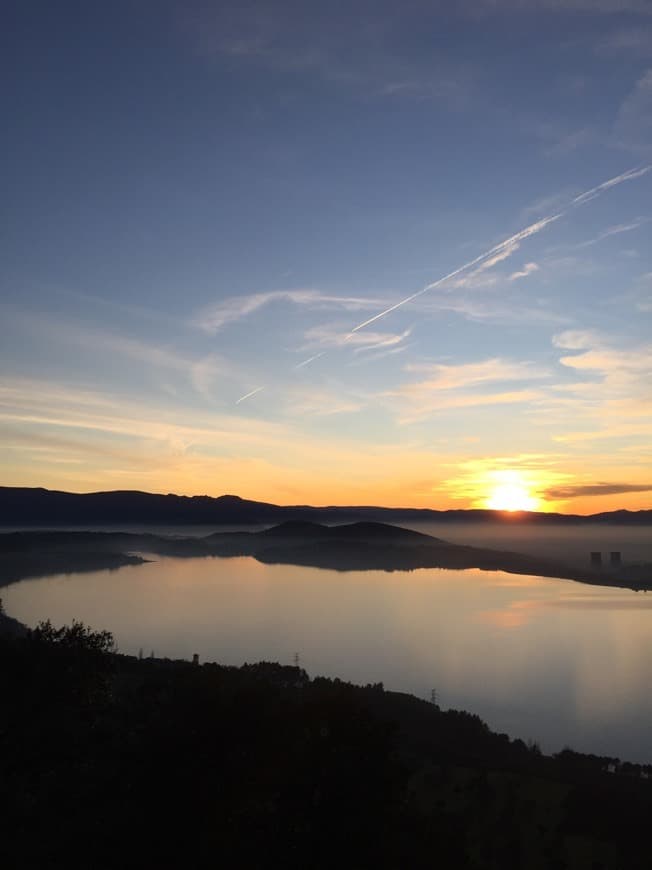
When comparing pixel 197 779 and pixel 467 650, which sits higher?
pixel 197 779

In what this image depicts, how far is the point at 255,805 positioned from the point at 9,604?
194 meters

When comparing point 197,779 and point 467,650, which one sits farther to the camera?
point 467,650

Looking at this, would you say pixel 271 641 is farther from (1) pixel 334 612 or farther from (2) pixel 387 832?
(2) pixel 387 832

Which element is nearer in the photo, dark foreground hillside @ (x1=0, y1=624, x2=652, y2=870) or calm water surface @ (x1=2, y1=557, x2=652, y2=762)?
dark foreground hillside @ (x1=0, y1=624, x2=652, y2=870)

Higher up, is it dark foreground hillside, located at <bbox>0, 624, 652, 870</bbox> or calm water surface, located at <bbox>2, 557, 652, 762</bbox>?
dark foreground hillside, located at <bbox>0, 624, 652, 870</bbox>

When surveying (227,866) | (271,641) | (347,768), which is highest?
(347,768)

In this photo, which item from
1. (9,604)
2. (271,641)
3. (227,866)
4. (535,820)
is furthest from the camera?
(9,604)

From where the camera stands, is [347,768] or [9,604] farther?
[9,604]

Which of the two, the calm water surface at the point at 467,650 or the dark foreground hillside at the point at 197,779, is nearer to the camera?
the dark foreground hillside at the point at 197,779

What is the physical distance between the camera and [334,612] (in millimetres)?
195875

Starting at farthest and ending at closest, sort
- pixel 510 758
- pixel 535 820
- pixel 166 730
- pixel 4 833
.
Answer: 1. pixel 510 758
2. pixel 535 820
3. pixel 166 730
4. pixel 4 833

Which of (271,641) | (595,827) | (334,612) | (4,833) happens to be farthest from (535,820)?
(334,612)

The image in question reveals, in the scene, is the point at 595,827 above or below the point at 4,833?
below

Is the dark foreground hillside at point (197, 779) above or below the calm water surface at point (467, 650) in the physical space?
above
